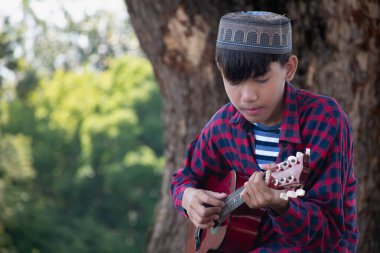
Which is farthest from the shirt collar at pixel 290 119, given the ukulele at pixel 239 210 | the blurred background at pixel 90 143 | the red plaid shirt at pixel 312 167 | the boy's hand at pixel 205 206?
the blurred background at pixel 90 143

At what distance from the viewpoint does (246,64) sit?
9.19 feet

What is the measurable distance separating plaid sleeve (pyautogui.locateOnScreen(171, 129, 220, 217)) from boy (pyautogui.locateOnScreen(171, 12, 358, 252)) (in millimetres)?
204

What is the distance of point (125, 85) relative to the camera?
105ft

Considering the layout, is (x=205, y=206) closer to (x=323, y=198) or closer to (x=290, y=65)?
(x=323, y=198)

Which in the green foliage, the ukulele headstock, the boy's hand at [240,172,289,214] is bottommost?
the green foliage

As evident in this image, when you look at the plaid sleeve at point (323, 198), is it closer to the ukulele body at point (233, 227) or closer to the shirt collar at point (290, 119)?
the shirt collar at point (290, 119)

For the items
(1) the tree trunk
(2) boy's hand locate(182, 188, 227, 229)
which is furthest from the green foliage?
(2) boy's hand locate(182, 188, 227, 229)

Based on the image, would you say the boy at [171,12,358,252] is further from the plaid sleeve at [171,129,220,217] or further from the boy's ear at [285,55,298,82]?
the plaid sleeve at [171,129,220,217]

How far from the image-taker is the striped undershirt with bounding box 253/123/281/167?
2.97 metres

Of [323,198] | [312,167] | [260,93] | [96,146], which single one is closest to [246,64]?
[260,93]

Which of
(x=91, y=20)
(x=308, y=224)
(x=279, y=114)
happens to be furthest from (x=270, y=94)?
(x=91, y=20)

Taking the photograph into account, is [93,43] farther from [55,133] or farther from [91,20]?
[55,133]

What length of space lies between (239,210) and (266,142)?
0.85 feet

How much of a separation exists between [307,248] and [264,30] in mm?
736
